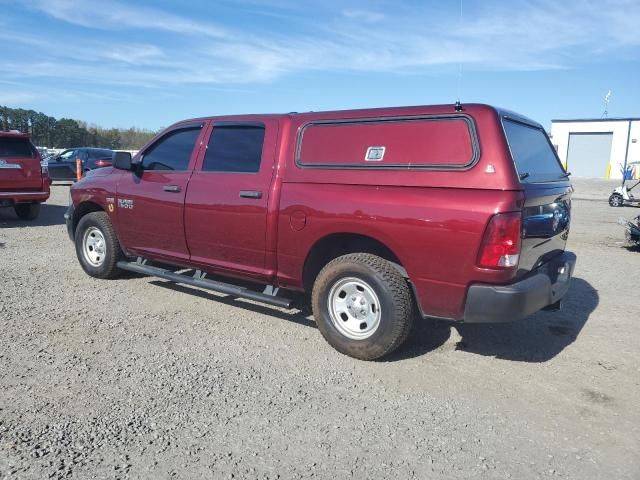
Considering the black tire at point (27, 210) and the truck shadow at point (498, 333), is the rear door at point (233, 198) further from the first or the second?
the black tire at point (27, 210)

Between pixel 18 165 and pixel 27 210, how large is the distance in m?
1.18

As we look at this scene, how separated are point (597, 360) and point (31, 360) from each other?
4460 millimetres

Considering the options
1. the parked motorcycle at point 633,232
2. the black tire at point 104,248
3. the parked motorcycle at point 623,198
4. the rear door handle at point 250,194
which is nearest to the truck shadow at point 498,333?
the black tire at point 104,248

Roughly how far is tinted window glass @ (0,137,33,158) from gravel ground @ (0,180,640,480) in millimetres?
5831

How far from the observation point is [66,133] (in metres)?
53.7

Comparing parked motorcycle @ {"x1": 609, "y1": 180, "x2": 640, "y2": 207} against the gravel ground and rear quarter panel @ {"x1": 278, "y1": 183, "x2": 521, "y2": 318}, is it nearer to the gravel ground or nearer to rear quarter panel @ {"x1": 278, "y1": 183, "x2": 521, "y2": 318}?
the gravel ground

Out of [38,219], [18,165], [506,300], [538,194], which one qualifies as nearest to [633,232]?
[538,194]

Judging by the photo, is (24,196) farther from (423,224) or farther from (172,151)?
(423,224)

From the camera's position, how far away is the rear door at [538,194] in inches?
142

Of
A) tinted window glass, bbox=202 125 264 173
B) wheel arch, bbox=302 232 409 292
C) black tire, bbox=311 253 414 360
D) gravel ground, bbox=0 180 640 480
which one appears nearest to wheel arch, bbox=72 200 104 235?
gravel ground, bbox=0 180 640 480

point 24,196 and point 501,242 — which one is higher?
point 501,242

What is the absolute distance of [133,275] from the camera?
21.2 ft

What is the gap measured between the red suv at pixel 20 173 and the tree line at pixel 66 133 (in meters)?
43.9

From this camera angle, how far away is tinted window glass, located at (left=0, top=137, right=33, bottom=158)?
10208mm
